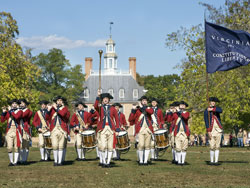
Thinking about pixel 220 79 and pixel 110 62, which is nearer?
pixel 220 79

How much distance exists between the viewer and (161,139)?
707 inches

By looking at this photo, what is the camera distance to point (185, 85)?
127ft

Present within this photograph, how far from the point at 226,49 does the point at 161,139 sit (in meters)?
3.67

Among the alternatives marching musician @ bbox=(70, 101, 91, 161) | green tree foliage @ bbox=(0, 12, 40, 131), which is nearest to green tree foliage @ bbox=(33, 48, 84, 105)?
green tree foliage @ bbox=(0, 12, 40, 131)

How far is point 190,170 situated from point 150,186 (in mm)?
3892

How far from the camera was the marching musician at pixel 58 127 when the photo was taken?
17.1 metres

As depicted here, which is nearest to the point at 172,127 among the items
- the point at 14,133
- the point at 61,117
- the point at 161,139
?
the point at 161,139

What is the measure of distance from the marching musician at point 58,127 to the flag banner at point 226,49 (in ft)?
16.1

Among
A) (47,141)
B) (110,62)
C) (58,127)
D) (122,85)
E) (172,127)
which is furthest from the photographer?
(110,62)

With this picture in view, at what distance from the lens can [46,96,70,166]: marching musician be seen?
56.2 feet

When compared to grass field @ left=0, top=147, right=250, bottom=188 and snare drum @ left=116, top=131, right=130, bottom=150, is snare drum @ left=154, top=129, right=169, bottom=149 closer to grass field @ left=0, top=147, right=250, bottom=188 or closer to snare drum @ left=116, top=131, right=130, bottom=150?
snare drum @ left=116, top=131, right=130, bottom=150

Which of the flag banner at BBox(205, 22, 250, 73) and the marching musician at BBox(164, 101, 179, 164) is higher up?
the flag banner at BBox(205, 22, 250, 73)

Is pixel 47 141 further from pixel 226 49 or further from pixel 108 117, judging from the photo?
pixel 226 49

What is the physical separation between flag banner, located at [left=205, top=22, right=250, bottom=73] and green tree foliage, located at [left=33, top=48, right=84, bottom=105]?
6127 cm
